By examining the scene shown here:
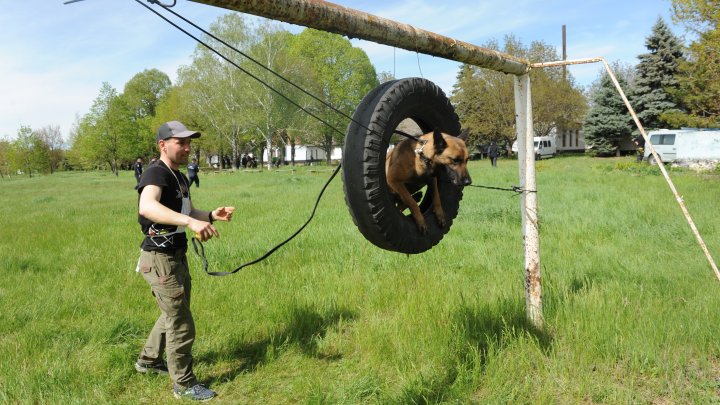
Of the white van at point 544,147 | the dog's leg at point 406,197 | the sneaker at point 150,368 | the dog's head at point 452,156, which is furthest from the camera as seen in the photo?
the white van at point 544,147

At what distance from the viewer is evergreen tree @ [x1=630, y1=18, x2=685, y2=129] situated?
3916 cm

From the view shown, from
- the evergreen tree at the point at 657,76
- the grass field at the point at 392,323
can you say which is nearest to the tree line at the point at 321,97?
the evergreen tree at the point at 657,76

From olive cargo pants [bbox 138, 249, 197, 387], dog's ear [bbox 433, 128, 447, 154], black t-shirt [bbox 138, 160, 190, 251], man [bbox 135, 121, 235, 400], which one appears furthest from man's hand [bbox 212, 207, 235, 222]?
dog's ear [bbox 433, 128, 447, 154]

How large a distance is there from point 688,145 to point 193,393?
3085cm

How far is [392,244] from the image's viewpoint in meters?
3.29

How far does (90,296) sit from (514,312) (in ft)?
17.1

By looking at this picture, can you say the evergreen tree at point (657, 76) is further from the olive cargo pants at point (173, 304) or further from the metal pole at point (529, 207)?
the olive cargo pants at point (173, 304)

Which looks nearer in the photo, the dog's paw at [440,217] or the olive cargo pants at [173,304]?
the dog's paw at [440,217]

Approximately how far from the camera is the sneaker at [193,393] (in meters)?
4.00

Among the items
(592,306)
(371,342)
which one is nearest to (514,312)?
(592,306)

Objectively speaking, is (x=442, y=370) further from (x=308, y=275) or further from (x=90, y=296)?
(x=90, y=296)

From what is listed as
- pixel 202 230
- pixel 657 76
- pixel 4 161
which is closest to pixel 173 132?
pixel 202 230

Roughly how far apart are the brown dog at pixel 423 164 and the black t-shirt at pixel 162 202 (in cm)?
185

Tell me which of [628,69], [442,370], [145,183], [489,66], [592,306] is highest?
[628,69]
